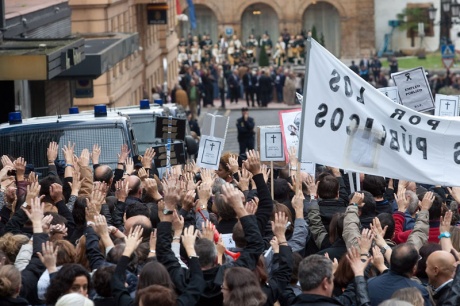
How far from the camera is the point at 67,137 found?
1802 centimetres

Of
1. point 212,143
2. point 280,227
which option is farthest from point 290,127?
point 280,227

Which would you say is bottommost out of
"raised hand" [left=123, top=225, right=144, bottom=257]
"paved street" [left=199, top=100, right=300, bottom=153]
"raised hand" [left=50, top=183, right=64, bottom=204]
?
"paved street" [left=199, top=100, right=300, bottom=153]

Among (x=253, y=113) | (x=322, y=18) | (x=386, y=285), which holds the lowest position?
(x=253, y=113)

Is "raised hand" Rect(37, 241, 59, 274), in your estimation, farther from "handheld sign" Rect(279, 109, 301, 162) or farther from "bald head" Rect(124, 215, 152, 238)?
"handheld sign" Rect(279, 109, 301, 162)

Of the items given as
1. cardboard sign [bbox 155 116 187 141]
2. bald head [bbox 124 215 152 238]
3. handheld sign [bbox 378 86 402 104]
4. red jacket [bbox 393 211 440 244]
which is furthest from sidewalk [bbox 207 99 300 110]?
bald head [bbox 124 215 152 238]

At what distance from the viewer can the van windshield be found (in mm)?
17938

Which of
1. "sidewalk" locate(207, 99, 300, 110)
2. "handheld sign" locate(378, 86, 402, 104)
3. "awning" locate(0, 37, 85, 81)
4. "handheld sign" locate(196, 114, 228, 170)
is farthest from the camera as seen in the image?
"sidewalk" locate(207, 99, 300, 110)

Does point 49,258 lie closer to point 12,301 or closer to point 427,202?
point 12,301

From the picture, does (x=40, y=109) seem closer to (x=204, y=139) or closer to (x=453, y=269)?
(x=204, y=139)

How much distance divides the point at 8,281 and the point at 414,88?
9.15 m

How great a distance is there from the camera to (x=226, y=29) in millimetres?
67625

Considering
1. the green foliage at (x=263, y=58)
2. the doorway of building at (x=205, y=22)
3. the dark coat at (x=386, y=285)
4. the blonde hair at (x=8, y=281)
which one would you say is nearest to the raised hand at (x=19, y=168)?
the blonde hair at (x=8, y=281)

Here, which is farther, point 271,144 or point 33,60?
point 33,60

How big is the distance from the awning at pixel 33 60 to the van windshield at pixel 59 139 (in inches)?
78.2
